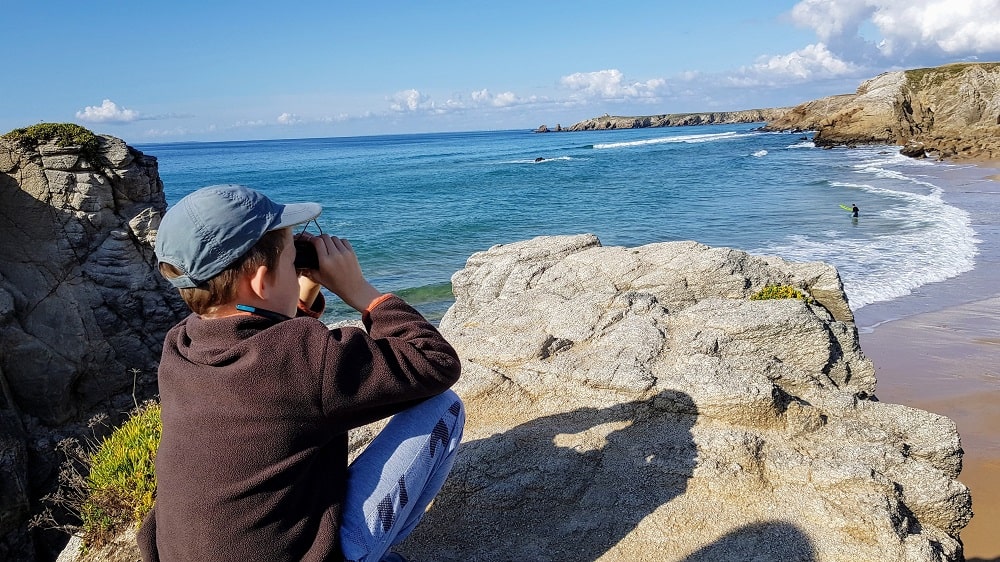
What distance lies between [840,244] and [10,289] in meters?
21.1

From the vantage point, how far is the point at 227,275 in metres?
2.51

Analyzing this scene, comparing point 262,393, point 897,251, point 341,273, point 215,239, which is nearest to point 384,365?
point 262,393

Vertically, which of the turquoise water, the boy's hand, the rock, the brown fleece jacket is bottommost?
the turquoise water

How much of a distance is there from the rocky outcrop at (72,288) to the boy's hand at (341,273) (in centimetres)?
1081

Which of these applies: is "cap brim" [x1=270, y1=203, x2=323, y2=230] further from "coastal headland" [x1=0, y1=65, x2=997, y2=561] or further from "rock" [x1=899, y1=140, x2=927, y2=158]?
"rock" [x1=899, y1=140, x2=927, y2=158]

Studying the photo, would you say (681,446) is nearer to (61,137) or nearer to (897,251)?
(61,137)

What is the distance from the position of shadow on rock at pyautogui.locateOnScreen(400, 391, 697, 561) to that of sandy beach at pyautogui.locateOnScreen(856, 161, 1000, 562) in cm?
353

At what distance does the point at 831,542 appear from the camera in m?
4.01

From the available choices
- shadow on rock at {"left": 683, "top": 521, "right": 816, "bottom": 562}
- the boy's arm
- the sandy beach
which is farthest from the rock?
the boy's arm

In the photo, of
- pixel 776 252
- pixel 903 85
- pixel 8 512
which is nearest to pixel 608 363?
pixel 8 512

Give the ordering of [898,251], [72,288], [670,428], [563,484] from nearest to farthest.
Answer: [563,484] → [670,428] → [72,288] → [898,251]

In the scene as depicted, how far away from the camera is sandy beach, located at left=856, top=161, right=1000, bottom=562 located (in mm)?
7316

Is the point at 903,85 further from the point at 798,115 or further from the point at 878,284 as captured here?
the point at 878,284

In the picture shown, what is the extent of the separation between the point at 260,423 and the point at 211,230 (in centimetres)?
71
